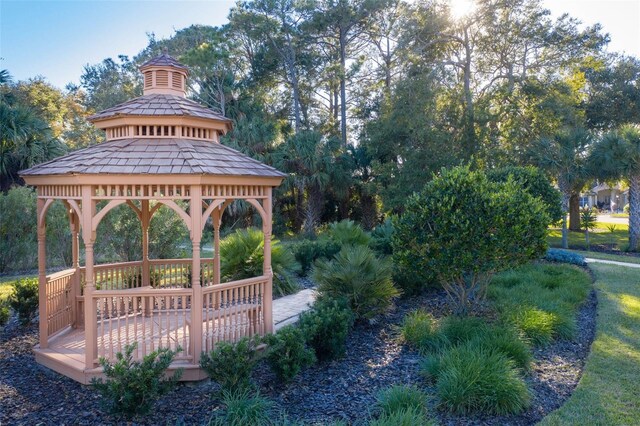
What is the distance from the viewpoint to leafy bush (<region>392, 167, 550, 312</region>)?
289 inches

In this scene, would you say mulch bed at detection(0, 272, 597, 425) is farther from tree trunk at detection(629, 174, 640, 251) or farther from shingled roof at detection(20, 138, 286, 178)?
tree trunk at detection(629, 174, 640, 251)

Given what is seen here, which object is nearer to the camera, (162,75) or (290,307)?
(162,75)

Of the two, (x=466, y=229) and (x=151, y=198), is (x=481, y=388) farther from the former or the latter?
(x=151, y=198)

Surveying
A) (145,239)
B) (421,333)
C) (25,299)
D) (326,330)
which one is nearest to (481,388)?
(421,333)

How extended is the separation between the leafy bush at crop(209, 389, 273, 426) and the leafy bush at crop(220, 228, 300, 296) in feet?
18.1

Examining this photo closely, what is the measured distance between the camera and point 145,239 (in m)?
8.37

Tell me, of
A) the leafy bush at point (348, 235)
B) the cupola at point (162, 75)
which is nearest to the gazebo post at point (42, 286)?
the cupola at point (162, 75)

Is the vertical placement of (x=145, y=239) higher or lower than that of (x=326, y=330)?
higher

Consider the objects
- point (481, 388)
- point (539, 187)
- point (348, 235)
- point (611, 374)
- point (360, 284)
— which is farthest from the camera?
point (539, 187)

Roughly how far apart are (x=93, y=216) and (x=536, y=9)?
28.0 meters

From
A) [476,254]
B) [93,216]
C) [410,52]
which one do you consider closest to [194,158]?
[93,216]

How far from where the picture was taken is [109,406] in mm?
4613

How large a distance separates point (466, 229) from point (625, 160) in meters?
15.7

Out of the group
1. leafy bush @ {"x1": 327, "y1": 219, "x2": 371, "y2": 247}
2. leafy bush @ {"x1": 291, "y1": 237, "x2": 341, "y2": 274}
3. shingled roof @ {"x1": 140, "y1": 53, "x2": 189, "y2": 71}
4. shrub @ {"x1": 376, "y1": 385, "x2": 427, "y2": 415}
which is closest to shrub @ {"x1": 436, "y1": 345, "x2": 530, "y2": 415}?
shrub @ {"x1": 376, "y1": 385, "x2": 427, "y2": 415}
